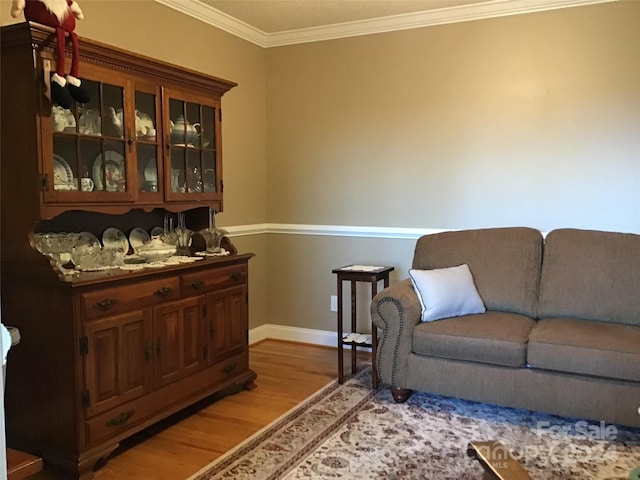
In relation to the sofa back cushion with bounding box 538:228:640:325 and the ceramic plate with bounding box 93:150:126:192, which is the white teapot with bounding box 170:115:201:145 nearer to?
the ceramic plate with bounding box 93:150:126:192

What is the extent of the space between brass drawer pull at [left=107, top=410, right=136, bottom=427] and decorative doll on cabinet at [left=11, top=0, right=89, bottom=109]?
138 cm

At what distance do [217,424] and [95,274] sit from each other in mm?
1040

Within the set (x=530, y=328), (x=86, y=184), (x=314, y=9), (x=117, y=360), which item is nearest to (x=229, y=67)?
(x=314, y=9)

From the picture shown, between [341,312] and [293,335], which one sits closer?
[341,312]

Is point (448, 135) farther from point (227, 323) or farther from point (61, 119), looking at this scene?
point (61, 119)

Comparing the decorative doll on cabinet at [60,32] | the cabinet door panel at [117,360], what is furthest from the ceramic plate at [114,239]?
the decorative doll on cabinet at [60,32]

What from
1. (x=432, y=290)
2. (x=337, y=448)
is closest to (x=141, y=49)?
(x=432, y=290)

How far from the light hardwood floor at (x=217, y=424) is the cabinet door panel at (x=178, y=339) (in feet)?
0.91

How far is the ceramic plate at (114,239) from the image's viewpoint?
3070mm

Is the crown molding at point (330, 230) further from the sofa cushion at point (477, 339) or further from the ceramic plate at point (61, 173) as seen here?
the ceramic plate at point (61, 173)

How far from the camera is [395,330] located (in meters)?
3.22

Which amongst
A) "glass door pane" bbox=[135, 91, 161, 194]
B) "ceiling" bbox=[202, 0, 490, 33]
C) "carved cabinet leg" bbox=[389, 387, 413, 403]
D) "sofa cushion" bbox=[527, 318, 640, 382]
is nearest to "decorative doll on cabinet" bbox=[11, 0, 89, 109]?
"glass door pane" bbox=[135, 91, 161, 194]

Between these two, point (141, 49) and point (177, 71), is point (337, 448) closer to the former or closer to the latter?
point (177, 71)

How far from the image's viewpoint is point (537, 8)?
374 centimetres
